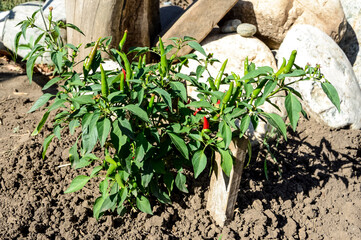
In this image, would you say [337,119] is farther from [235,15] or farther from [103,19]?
[103,19]

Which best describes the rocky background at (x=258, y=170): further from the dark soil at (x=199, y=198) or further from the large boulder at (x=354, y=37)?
the large boulder at (x=354, y=37)

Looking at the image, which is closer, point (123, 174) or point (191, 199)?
point (123, 174)

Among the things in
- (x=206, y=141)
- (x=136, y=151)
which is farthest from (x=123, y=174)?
(x=206, y=141)

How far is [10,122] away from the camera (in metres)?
3.33

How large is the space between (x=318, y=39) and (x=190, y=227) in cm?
266

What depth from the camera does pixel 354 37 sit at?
5.03 metres

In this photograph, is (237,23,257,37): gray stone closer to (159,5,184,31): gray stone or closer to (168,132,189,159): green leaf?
(159,5,184,31): gray stone

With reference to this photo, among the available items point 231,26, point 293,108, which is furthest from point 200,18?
point 293,108

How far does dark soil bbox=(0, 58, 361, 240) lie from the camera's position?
240 cm

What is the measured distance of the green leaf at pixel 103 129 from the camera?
160cm

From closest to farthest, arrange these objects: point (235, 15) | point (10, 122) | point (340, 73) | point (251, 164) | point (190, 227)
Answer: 1. point (190, 227)
2. point (251, 164)
3. point (10, 122)
4. point (340, 73)
5. point (235, 15)

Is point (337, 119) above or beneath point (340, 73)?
beneath

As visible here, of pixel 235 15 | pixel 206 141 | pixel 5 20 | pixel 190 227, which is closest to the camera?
pixel 206 141

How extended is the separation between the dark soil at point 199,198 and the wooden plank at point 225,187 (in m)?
0.08
